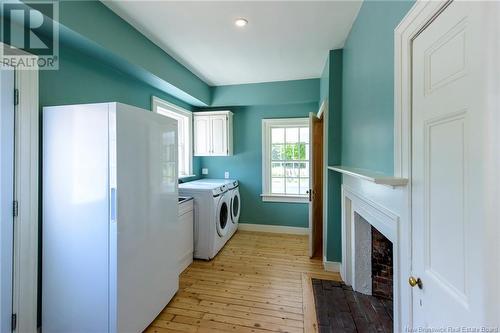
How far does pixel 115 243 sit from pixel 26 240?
0.66 m

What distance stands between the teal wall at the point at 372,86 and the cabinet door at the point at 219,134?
7.34ft

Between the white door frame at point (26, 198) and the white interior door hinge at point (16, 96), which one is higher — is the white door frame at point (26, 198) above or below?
below

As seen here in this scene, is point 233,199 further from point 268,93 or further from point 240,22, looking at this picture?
point 240,22

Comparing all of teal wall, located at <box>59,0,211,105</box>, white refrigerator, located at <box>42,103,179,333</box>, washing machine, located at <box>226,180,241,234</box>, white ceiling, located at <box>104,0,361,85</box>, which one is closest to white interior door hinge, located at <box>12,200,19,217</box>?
white refrigerator, located at <box>42,103,179,333</box>

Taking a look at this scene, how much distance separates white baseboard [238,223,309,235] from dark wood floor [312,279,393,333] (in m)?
1.68

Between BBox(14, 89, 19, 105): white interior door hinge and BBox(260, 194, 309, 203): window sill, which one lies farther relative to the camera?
BBox(260, 194, 309, 203): window sill

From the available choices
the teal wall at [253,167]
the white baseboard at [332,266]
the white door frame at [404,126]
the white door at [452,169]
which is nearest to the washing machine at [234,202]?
the teal wall at [253,167]

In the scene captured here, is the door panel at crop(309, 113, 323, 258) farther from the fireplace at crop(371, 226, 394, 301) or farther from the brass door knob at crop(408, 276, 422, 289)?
the brass door knob at crop(408, 276, 422, 289)

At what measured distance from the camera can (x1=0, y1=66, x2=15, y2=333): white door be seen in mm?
1456

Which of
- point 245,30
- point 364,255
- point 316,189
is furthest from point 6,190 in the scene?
point 316,189

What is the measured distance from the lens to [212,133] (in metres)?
4.02

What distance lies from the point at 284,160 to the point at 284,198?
0.72 metres

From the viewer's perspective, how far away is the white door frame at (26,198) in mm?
1508

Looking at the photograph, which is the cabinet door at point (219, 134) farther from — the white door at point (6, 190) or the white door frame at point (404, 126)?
the white door frame at point (404, 126)
